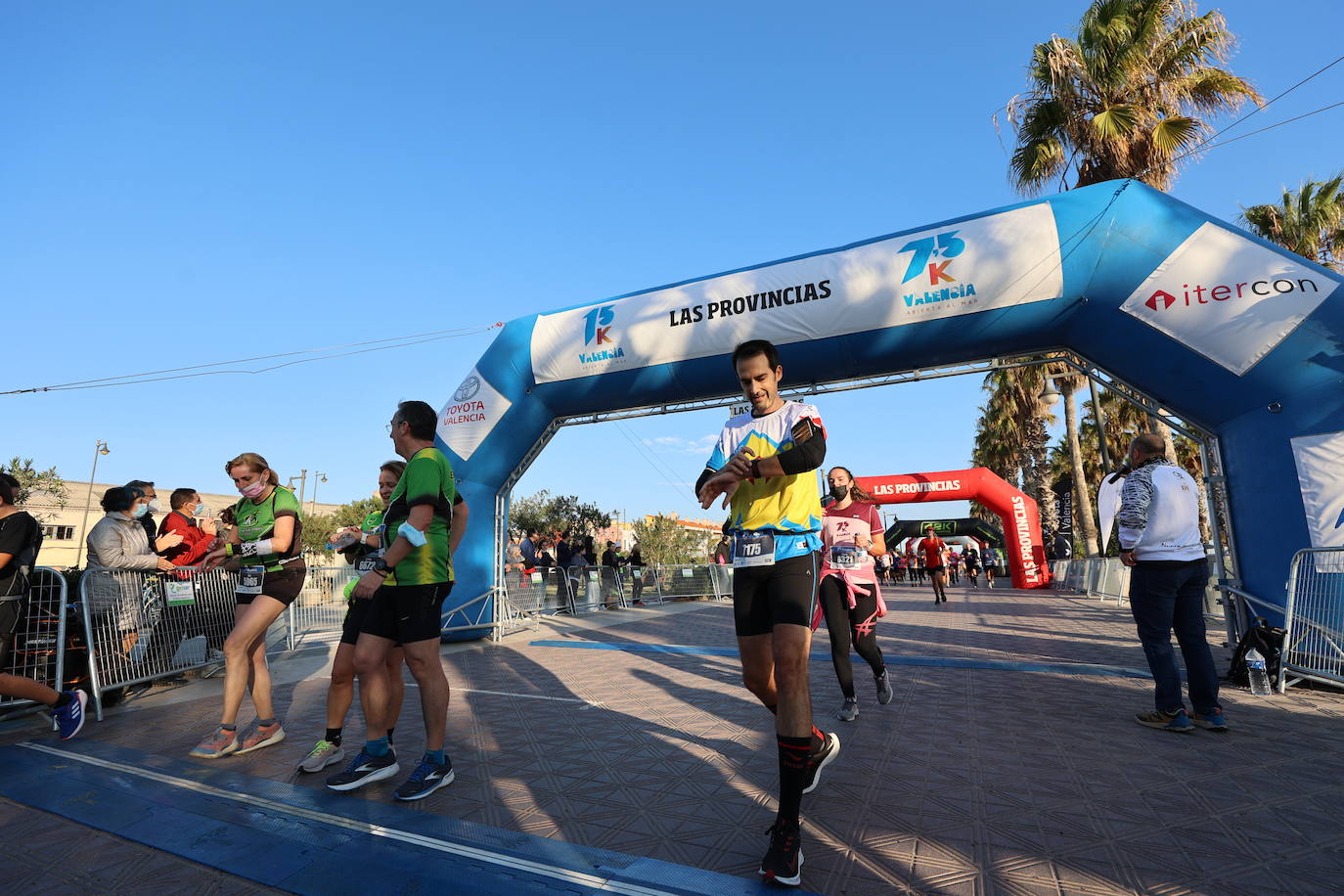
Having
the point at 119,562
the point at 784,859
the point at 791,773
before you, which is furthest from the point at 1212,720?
the point at 119,562

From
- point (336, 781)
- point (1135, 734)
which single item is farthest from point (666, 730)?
point (1135, 734)

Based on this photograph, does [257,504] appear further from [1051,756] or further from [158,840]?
[1051,756]

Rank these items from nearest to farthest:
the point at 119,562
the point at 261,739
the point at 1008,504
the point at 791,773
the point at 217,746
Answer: the point at 791,773, the point at 217,746, the point at 261,739, the point at 119,562, the point at 1008,504

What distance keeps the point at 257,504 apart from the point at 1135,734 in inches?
219

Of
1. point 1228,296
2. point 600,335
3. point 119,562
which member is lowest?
point 119,562

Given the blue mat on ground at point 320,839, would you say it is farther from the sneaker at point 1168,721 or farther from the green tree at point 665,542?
the green tree at point 665,542

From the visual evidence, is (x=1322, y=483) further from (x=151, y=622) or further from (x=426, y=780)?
(x=151, y=622)

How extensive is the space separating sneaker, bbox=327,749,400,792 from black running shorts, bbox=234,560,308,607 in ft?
3.94

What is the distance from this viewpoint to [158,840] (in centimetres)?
265

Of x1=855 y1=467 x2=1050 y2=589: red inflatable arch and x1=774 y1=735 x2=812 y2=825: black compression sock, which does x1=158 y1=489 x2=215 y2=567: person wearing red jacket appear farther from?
x1=855 y1=467 x2=1050 y2=589: red inflatable arch

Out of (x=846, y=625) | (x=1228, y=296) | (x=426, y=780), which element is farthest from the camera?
(x=1228, y=296)

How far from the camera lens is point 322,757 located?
3.50m

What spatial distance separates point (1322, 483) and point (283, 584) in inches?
303

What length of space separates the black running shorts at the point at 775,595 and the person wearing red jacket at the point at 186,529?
5.95 meters
